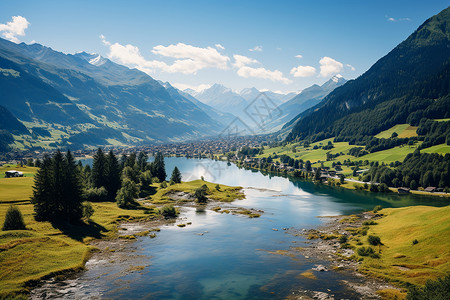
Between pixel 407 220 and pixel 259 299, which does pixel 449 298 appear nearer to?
pixel 259 299

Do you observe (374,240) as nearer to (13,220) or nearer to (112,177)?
(13,220)

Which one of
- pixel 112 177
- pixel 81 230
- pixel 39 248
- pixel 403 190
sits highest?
pixel 112 177

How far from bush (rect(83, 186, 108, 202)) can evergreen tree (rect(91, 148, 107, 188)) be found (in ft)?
18.7

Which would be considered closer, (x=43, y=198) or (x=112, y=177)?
(x=43, y=198)

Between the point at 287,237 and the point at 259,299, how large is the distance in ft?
115

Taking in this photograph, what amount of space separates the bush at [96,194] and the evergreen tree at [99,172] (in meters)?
5.70

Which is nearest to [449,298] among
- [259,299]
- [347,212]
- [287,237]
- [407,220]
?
[259,299]

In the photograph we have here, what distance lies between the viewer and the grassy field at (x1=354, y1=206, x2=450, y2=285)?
49500 mm

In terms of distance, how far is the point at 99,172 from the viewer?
118m

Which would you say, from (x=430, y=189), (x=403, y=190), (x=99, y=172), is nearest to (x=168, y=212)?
(x=99, y=172)

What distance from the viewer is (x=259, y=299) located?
44.2m

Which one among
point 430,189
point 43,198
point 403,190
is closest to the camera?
point 43,198

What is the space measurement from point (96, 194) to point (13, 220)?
50384 millimetres

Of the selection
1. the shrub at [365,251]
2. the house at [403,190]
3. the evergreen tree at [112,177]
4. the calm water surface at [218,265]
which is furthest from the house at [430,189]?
the evergreen tree at [112,177]
